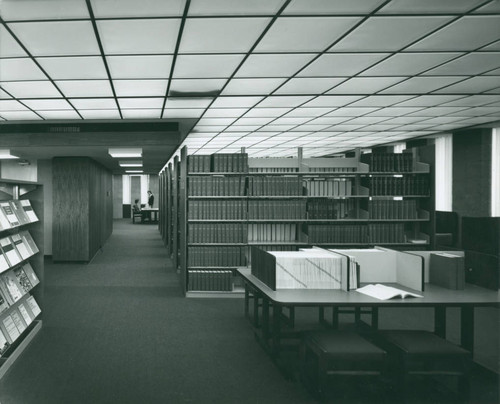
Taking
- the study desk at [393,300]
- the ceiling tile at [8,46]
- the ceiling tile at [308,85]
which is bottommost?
the study desk at [393,300]

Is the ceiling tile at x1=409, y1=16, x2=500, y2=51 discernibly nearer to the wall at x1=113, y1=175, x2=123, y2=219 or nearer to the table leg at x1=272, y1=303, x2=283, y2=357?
the table leg at x1=272, y1=303, x2=283, y2=357

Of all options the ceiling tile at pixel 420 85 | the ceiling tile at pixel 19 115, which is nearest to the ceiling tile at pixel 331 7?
the ceiling tile at pixel 420 85

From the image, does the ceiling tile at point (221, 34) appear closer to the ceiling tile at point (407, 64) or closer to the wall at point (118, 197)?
the ceiling tile at point (407, 64)

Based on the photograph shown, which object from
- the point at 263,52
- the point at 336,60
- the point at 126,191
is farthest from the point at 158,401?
the point at 126,191

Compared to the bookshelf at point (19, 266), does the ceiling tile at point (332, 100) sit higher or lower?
higher

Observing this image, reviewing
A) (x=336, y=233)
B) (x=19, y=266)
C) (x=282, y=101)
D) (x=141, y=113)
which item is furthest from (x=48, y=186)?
(x=336, y=233)

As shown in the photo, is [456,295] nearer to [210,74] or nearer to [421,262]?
[421,262]

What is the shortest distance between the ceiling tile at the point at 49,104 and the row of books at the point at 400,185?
4223 mm

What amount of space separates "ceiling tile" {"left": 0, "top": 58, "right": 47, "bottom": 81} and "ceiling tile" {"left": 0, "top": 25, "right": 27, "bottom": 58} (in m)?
0.12

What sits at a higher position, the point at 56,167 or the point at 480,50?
the point at 480,50

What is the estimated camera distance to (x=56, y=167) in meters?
8.41

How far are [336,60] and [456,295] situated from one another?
7.33 feet

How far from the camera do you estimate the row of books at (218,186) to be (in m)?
5.61

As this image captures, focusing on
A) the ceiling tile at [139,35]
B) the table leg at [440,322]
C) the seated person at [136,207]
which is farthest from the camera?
the seated person at [136,207]
